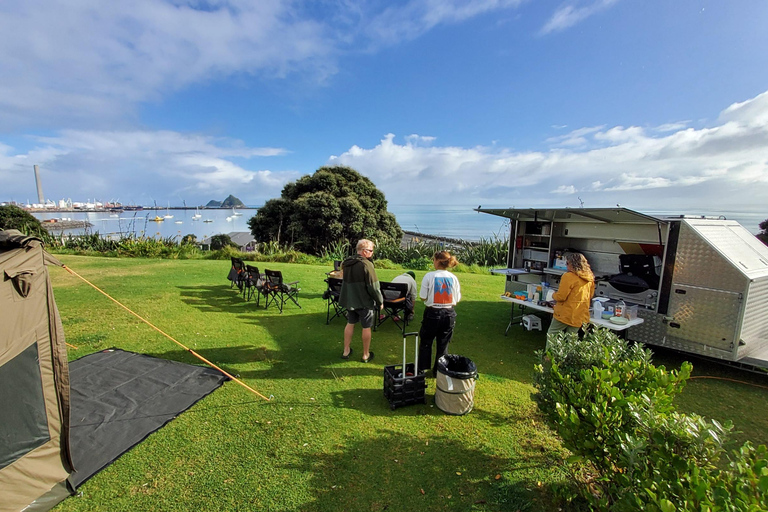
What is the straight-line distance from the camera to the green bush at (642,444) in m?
1.31

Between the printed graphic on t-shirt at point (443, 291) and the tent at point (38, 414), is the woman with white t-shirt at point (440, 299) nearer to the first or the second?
the printed graphic on t-shirt at point (443, 291)

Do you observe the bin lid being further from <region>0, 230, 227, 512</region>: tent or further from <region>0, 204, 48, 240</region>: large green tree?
<region>0, 204, 48, 240</region>: large green tree

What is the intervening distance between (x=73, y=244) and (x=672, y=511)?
20316 mm

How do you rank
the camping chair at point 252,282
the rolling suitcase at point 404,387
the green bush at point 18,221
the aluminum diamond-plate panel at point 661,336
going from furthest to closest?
the green bush at point 18,221 → the camping chair at point 252,282 → the aluminum diamond-plate panel at point 661,336 → the rolling suitcase at point 404,387

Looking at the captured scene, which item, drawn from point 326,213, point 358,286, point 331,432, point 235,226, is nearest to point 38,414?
point 331,432

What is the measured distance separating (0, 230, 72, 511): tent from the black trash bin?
10.0 ft

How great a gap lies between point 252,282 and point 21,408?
5130 mm

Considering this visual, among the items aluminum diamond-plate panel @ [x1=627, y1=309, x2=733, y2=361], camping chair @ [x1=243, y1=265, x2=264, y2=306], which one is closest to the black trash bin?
aluminum diamond-plate panel @ [x1=627, y1=309, x2=733, y2=361]

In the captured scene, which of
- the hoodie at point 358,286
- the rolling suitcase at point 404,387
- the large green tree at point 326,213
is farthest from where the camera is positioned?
the large green tree at point 326,213

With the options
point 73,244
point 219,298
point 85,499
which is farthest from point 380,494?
point 73,244

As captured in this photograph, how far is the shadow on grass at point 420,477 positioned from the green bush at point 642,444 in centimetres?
43

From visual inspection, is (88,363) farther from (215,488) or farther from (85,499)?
(215,488)

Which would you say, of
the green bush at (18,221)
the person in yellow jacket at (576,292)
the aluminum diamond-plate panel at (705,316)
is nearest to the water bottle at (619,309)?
the aluminum diamond-plate panel at (705,316)

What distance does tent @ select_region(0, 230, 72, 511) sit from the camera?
2.32 meters
